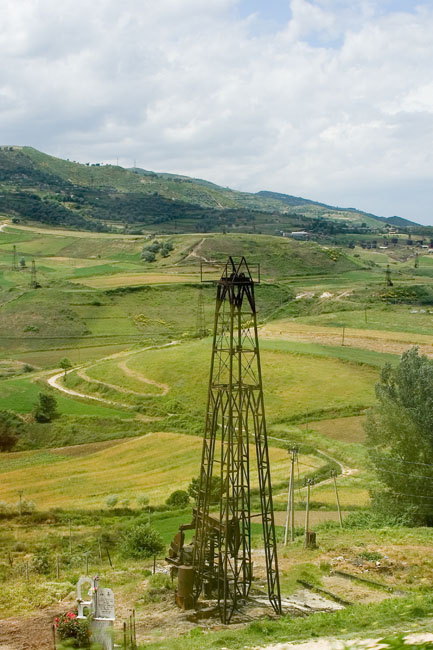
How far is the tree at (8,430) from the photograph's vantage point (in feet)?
213

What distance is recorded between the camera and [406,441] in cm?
4478

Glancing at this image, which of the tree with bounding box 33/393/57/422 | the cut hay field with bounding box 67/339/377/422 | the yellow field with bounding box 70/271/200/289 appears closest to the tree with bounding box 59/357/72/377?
the cut hay field with bounding box 67/339/377/422

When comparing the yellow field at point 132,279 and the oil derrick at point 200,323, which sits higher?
the yellow field at point 132,279

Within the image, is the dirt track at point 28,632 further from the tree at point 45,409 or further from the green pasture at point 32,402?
the green pasture at point 32,402

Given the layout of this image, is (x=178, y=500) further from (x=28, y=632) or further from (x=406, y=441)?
(x=28, y=632)

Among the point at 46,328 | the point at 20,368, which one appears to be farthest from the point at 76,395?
the point at 46,328

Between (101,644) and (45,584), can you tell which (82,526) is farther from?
(101,644)

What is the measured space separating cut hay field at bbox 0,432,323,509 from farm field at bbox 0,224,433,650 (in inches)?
8.2

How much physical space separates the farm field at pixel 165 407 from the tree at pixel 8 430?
2.82 feet

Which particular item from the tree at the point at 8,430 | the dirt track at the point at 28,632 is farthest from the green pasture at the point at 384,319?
the dirt track at the point at 28,632

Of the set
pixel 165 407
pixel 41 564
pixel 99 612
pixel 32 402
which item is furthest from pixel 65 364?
pixel 99 612

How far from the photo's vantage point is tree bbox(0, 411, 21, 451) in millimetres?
65000

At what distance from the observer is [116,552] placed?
38.6 metres

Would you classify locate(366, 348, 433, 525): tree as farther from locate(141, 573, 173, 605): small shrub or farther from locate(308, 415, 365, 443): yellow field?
locate(141, 573, 173, 605): small shrub
